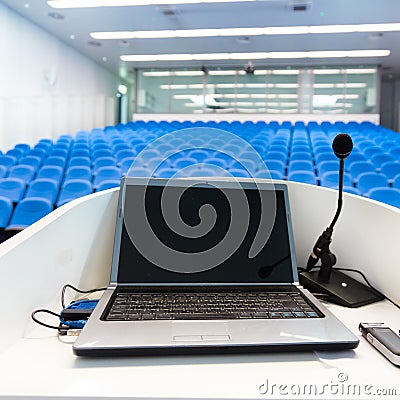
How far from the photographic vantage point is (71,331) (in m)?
0.81

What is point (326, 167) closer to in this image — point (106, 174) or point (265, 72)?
point (106, 174)

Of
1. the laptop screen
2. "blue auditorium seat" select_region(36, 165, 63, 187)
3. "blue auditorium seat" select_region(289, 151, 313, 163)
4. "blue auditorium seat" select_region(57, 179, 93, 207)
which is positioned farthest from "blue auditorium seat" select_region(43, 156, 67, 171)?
the laptop screen

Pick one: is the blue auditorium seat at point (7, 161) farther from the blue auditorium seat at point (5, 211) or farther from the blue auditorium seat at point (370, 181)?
the blue auditorium seat at point (370, 181)

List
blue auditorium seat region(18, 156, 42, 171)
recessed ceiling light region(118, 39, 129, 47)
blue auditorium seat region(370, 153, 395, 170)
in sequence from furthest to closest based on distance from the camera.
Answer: recessed ceiling light region(118, 39, 129, 47), blue auditorium seat region(370, 153, 395, 170), blue auditorium seat region(18, 156, 42, 171)

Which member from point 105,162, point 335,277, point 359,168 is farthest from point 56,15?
point 335,277

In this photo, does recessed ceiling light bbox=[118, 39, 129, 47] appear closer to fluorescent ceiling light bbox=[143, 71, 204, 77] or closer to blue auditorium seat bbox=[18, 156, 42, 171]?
fluorescent ceiling light bbox=[143, 71, 204, 77]

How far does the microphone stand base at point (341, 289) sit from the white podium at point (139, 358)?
1.0 inches

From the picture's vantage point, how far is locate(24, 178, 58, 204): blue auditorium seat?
4156mm

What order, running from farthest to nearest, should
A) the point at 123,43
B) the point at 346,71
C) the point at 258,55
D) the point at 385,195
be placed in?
1. the point at 346,71
2. the point at 258,55
3. the point at 123,43
4. the point at 385,195

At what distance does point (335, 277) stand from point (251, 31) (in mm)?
8886

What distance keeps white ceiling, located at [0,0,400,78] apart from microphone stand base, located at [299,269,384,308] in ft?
23.3

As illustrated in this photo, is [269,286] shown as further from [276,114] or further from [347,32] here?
[276,114]

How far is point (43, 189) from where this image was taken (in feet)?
14.0

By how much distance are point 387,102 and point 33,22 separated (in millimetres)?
12161
